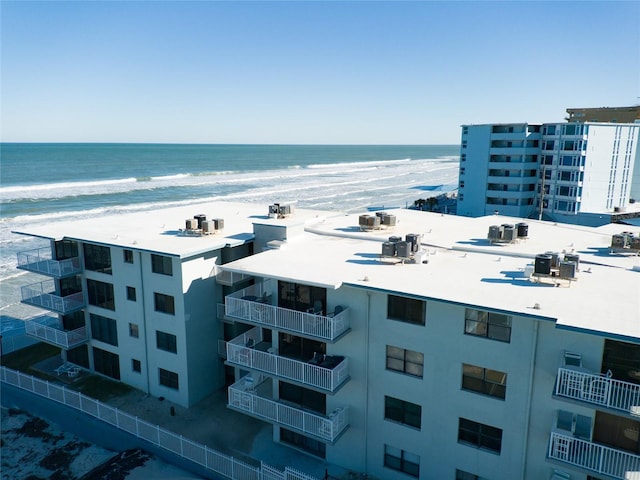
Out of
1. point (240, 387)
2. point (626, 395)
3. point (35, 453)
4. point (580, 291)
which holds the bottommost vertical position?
point (35, 453)

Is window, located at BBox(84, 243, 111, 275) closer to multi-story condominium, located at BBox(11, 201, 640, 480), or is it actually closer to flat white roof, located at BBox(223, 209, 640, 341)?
multi-story condominium, located at BBox(11, 201, 640, 480)

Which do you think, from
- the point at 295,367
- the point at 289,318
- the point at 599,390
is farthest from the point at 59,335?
the point at 599,390

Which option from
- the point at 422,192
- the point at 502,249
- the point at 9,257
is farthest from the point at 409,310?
the point at 422,192

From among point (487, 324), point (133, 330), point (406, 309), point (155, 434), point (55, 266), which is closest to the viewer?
point (487, 324)

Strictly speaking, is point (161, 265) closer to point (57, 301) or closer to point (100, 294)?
point (100, 294)

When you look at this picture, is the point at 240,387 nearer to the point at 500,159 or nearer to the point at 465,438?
the point at 465,438

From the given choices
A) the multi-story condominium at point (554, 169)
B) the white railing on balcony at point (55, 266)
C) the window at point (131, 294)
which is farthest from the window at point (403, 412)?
the multi-story condominium at point (554, 169)

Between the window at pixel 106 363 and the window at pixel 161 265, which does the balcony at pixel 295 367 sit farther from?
the window at pixel 106 363
